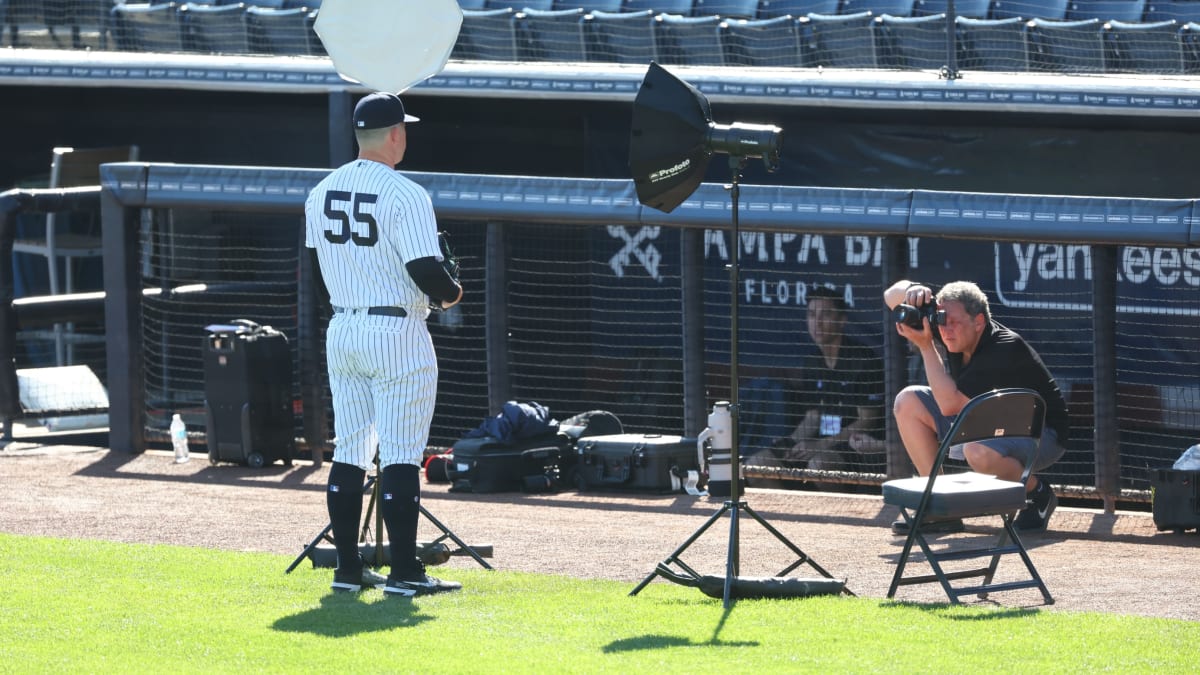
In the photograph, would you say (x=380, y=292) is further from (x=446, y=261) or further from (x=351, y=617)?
(x=351, y=617)

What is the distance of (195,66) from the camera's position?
38.9 ft

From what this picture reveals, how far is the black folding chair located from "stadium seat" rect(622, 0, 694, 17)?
26.0 ft

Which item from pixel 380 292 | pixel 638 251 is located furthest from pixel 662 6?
pixel 380 292

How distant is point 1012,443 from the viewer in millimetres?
6484

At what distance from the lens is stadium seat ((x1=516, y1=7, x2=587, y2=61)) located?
12.2 metres

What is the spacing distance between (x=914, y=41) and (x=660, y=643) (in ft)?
23.9

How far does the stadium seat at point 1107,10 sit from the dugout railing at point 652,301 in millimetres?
3227

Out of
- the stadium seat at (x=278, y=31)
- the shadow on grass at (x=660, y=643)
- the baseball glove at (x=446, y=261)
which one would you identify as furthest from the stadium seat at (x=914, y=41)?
the shadow on grass at (x=660, y=643)

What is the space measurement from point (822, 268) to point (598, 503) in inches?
91.5

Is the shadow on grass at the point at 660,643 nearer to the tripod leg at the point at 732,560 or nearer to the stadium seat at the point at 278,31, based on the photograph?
the tripod leg at the point at 732,560

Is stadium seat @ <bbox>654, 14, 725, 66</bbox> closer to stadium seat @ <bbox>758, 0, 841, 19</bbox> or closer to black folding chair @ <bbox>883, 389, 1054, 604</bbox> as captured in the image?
stadium seat @ <bbox>758, 0, 841, 19</bbox>

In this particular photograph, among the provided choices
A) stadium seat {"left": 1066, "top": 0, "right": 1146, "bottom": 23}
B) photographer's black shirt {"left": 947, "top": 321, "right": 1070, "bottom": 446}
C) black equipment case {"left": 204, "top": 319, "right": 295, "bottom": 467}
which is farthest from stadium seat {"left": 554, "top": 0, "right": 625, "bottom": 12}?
photographer's black shirt {"left": 947, "top": 321, "right": 1070, "bottom": 446}

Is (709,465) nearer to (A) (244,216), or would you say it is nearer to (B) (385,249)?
(B) (385,249)

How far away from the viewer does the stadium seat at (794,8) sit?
1262cm
